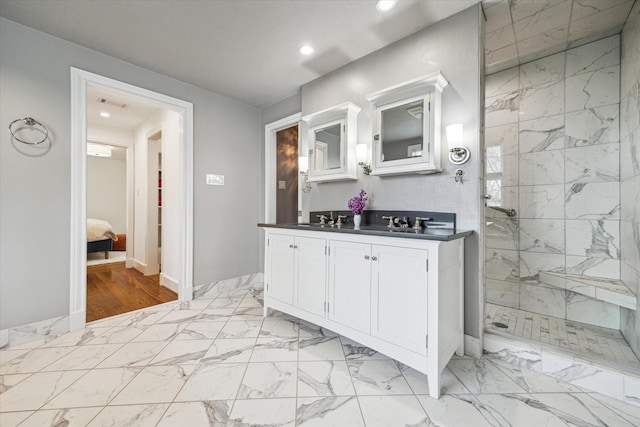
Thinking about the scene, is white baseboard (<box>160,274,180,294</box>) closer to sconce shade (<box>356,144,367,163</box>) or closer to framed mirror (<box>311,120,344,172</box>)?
framed mirror (<box>311,120,344,172</box>)

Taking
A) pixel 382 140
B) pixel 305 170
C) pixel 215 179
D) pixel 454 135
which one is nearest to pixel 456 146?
A: pixel 454 135

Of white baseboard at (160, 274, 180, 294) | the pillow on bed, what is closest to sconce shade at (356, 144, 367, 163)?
white baseboard at (160, 274, 180, 294)

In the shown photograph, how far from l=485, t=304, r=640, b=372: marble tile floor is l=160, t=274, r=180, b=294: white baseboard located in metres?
3.45

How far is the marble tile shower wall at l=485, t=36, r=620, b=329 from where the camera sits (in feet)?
7.23

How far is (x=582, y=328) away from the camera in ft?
7.19

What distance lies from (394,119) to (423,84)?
0.32 meters

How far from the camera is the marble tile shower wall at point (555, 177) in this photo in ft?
7.23

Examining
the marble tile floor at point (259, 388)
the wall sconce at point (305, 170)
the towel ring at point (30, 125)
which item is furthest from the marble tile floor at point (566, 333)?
the towel ring at point (30, 125)

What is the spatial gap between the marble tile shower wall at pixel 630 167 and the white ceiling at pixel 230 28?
1280 mm

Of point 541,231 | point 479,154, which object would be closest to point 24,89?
point 479,154

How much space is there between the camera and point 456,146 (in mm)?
1837

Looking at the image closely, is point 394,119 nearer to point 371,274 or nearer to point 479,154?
point 479,154

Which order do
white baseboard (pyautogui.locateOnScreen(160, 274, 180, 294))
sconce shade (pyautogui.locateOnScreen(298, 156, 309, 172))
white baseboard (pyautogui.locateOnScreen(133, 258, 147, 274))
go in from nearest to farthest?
1. sconce shade (pyautogui.locateOnScreen(298, 156, 309, 172))
2. white baseboard (pyautogui.locateOnScreen(160, 274, 180, 294))
3. white baseboard (pyautogui.locateOnScreen(133, 258, 147, 274))

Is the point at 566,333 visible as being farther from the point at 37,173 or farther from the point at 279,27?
the point at 37,173
